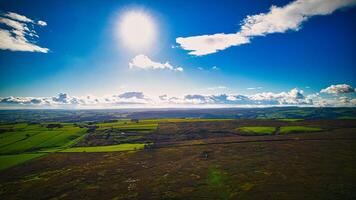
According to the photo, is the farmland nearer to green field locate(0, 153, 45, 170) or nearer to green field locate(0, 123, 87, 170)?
green field locate(0, 153, 45, 170)

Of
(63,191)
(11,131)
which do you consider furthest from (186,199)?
(11,131)

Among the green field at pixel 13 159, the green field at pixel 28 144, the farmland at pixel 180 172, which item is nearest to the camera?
the farmland at pixel 180 172

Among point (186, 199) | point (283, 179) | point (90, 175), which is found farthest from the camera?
point (90, 175)

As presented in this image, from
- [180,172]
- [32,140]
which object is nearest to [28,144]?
[32,140]

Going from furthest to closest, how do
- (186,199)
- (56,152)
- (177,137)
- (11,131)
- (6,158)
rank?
1. (11,131)
2. (177,137)
3. (56,152)
4. (6,158)
5. (186,199)

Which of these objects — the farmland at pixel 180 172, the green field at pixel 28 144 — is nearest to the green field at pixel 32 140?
the green field at pixel 28 144

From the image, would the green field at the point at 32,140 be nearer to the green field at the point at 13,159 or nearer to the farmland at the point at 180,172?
the farmland at the point at 180,172

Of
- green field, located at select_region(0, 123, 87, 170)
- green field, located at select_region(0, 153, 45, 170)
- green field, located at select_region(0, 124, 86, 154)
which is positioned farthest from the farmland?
green field, located at select_region(0, 124, 86, 154)

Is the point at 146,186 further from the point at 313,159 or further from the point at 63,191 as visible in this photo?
the point at 313,159

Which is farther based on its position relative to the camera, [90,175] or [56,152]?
[56,152]
